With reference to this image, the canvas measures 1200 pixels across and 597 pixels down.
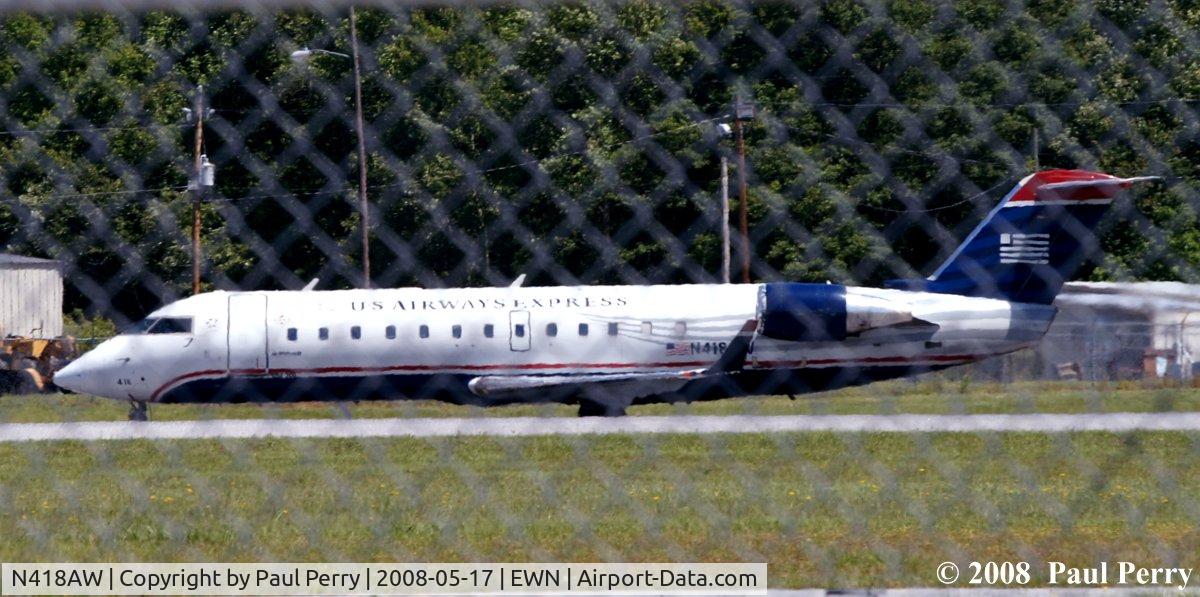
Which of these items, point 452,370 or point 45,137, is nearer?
point 45,137

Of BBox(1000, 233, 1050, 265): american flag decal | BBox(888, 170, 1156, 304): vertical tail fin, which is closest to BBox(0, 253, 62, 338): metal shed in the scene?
BBox(888, 170, 1156, 304): vertical tail fin

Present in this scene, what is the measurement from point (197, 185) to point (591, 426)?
11.7 m

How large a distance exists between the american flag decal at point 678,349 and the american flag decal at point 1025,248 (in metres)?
8.36

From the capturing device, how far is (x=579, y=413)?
2152cm

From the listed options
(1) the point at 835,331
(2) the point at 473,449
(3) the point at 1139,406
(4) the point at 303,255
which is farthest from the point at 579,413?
(4) the point at 303,255

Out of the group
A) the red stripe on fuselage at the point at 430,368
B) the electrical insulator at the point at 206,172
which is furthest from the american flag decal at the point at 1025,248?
the red stripe on fuselage at the point at 430,368

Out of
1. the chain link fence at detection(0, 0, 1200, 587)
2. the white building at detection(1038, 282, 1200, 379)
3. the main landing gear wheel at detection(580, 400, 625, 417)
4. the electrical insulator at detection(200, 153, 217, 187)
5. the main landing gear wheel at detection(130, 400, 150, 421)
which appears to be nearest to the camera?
the chain link fence at detection(0, 0, 1200, 587)

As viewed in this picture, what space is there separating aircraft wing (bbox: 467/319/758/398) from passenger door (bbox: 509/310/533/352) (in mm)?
431

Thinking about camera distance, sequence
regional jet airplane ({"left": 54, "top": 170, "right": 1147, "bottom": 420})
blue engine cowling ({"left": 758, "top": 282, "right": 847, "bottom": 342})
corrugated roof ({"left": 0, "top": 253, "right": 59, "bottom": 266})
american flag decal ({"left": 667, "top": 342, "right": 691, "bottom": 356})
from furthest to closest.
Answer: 1. american flag decal ({"left": 667, "top": 342, "right": 691, "bottom": 356})
2. regional jet airplane ({"left": 54, "top": 170, "right": 1147, "bottom": 420})
3. blue engine cowling ({"left": 758, "top": 282, "right": 847, "bottom": 342})
4. corrugated roof ({"left": 0, "top": 253, "right": 59, "bottom": 266})

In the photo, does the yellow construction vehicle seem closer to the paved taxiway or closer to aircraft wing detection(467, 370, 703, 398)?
the paved taxiway

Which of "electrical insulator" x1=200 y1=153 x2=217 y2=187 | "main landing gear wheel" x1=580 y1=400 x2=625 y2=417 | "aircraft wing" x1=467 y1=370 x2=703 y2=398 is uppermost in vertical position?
"electrical insulator" x1=200 y1=153 x2=217 y2=187

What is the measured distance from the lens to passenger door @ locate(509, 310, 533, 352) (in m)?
21.0

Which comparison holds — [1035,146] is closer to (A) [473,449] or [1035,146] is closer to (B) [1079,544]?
(B) [1079,544]

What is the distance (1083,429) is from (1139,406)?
256 centimetres
